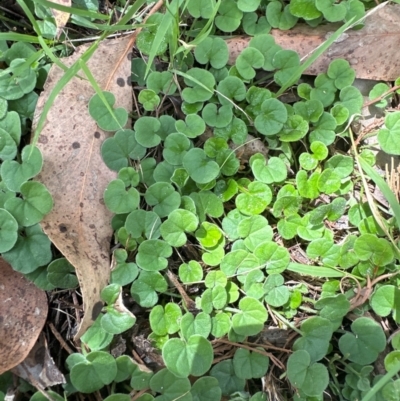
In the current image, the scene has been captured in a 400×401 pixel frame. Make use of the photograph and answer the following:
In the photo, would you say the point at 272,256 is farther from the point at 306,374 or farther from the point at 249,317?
the point at 306,374

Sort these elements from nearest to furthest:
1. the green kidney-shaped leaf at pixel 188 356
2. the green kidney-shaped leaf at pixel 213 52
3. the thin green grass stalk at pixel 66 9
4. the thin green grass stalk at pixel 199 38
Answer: the thin green grass stalk at pixel 66 9 < the green kidney-shaped leaf at pixel 188 356 < the thin green grass stalk at pixel 199 38 < the green kidney-shaped leaf at pixel 213 52

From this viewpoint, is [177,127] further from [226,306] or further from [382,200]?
[382,200]

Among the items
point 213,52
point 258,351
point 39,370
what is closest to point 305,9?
point 213,52

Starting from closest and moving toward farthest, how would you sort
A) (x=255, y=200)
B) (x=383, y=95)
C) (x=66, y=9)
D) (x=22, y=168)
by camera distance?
(x=66, y=9)
(x=22, y=168)
(x=255, y=200)
(x=383, y=95)

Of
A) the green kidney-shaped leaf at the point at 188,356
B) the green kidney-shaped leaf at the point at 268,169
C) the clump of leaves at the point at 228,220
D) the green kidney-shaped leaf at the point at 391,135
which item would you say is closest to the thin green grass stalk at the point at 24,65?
the clump of leaves at the point at 228,220

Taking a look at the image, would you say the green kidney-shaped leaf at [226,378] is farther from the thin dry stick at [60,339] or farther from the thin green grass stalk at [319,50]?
the thin green grass stalk at [319,50]

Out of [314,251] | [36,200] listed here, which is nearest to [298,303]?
[314,251]

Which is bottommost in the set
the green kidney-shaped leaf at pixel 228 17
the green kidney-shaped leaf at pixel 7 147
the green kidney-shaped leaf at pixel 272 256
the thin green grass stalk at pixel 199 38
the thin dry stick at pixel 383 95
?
the green kidney-shaped leaf at pixel 272 256
